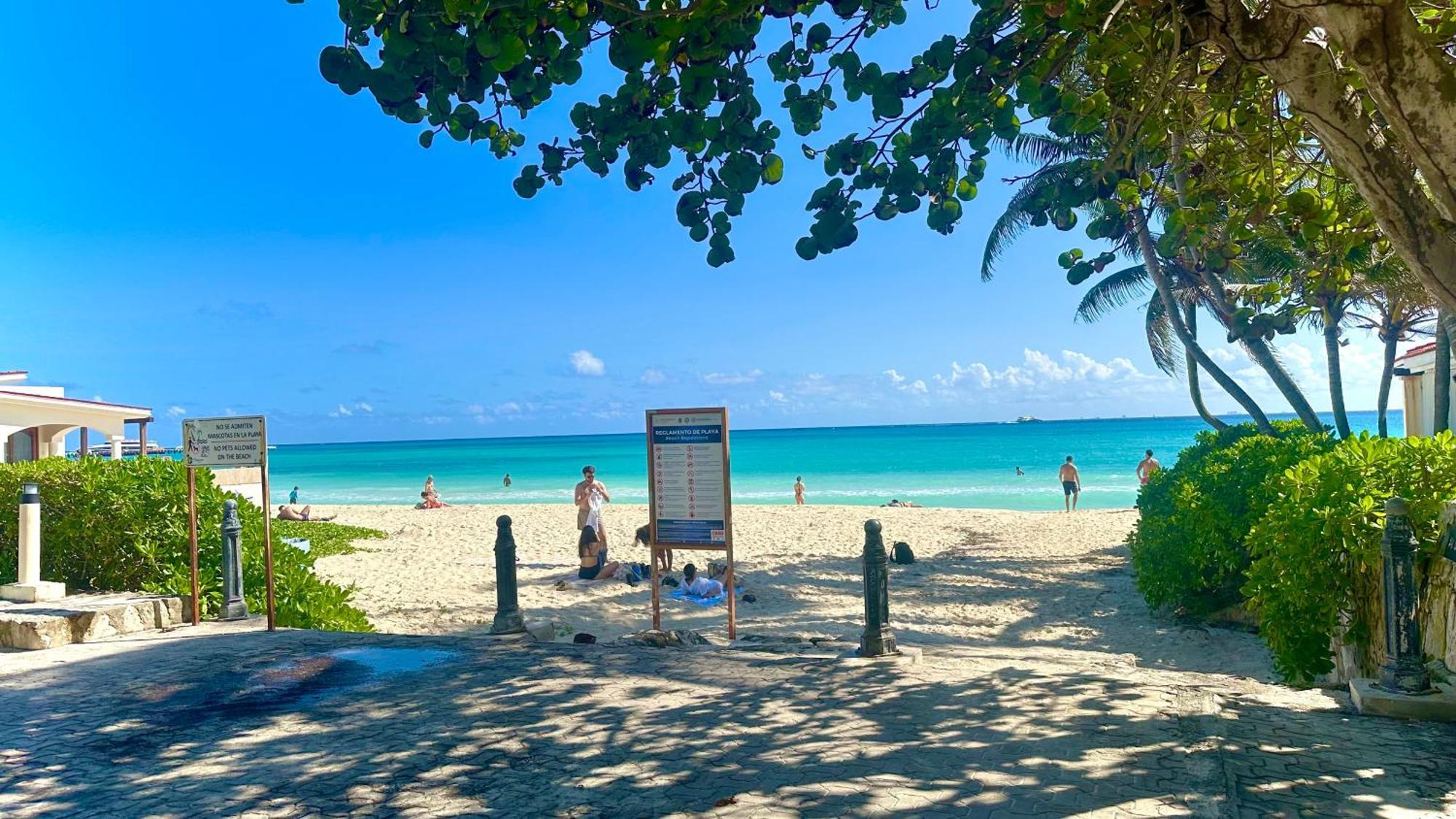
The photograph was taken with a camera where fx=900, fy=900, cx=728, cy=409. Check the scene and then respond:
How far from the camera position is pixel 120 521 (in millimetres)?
8961

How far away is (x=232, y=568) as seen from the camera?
340 inches

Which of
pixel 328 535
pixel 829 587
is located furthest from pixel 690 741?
pixel 328 535

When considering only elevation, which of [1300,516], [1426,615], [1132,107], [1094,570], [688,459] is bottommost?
[1094,570]

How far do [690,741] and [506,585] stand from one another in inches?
144

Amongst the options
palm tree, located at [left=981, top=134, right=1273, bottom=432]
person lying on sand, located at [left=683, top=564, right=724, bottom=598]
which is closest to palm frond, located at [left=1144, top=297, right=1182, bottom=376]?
palm tree, located at [left=981, top=134, right=1273, bottom=432]

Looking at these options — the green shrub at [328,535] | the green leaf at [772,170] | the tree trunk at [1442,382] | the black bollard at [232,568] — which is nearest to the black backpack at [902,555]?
the tree trunk at [1442,382]

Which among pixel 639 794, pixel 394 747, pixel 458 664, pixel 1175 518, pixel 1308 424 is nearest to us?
pixel 639 794

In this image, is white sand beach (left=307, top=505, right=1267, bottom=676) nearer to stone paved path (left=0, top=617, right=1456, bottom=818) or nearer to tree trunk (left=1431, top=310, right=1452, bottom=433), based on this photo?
stone paved path (left=0, top=617, right=1456, bottom=818)

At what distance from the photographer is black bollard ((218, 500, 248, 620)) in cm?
849

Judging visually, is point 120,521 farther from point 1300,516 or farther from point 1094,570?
Answer: point 1094,570

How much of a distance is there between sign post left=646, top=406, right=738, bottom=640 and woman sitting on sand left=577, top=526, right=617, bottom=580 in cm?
563

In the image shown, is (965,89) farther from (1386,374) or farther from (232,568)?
(1386,374)

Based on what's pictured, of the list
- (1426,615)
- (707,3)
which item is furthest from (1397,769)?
(707,3)

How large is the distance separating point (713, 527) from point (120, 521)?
602cm
